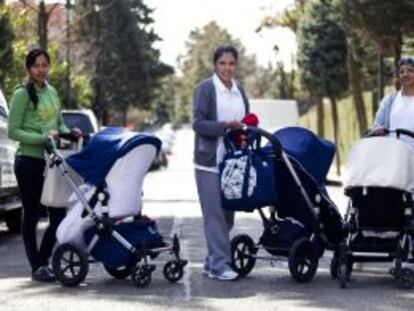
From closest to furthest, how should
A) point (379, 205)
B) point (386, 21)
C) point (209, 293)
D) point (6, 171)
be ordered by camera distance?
point (209, 293), point (379, 205), point (6, 171), point (386, 21)

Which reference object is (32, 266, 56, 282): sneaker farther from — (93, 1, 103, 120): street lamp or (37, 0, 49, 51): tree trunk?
(93, 1, 103, 120): street lamp

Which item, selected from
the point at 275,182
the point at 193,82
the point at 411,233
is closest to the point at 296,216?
the point at 275,182

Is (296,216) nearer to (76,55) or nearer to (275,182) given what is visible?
(275,182)

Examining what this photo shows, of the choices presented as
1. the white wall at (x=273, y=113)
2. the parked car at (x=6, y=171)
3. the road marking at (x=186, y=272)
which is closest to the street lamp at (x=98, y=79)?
the white wall at (x=273, y=113)

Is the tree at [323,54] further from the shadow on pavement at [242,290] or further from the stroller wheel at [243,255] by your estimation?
the stroller wheel at [243,255]

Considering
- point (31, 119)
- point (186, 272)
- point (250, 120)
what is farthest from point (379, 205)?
point (31, 119)

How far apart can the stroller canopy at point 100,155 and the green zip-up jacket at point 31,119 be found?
43 cm

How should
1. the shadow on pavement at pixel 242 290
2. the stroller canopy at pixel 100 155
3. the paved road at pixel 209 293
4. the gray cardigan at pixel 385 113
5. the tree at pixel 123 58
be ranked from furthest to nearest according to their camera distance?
the tree at pixel 123 58 → the gray cardigan at pixel 385 113 → the stroller canopy at pixel 100 155 → the shadow on pavement at pixel 242 290 → the paved road at pixel 209 293

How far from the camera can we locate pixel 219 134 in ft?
31.5

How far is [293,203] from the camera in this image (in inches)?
388

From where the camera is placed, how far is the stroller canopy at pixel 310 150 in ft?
32.4

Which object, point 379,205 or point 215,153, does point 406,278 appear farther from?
point 215,153

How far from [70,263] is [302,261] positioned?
2047 millimetres

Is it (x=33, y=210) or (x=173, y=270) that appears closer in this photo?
(x=173, y=270)
